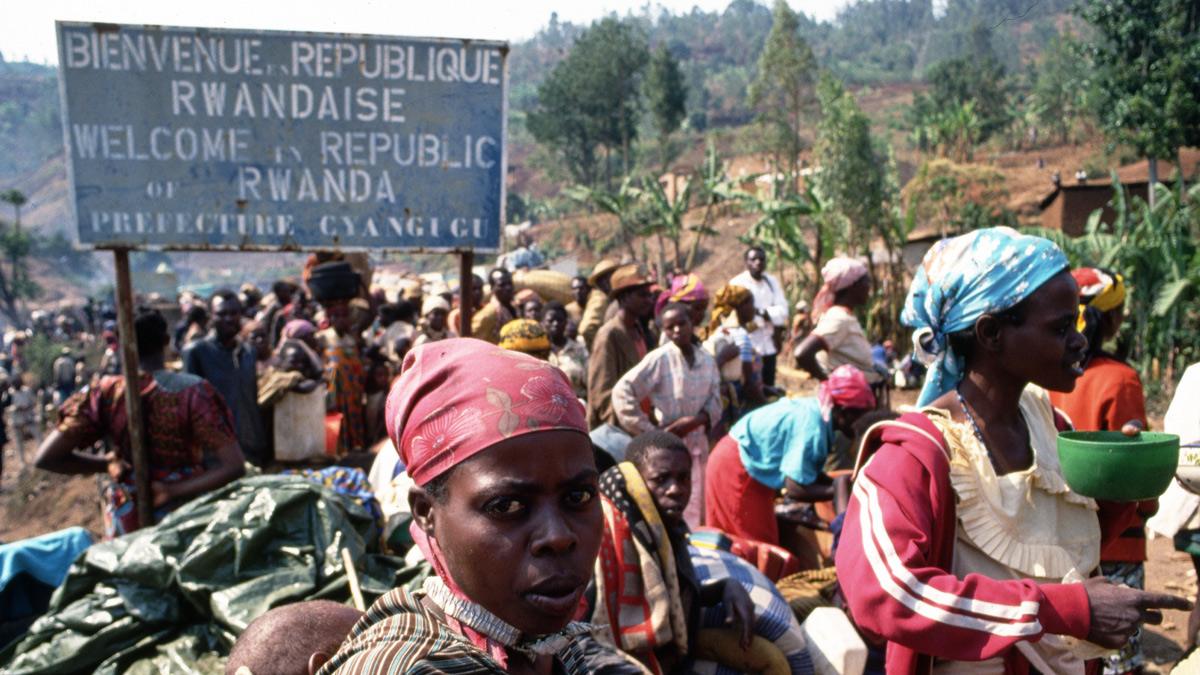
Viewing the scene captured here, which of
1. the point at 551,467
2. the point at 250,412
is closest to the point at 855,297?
the point at 250,412

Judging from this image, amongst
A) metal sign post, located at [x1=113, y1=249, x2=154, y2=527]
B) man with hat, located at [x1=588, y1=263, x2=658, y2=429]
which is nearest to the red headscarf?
metal sign post, located at [x1=113, y1=249, x2=154, y2=527]

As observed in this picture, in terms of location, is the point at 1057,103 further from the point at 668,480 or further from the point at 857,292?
the point at 668,480

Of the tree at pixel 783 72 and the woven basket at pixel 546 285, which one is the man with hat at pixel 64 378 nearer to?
the woven basket at pixel 546 285

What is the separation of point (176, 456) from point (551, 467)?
2.94 metres

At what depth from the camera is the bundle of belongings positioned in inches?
113

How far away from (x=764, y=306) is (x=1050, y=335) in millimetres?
6776

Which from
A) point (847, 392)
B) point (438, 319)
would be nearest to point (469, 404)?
point (847, 392)

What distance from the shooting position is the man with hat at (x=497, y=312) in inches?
331

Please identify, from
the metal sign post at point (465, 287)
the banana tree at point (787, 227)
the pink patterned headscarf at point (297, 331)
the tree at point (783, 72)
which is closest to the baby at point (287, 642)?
the metal sign post at point (465, 287)

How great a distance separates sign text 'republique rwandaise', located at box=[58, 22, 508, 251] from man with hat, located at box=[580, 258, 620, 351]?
14.7ft

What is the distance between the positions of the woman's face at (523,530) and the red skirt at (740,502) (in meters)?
3.15

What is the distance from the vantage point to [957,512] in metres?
1.83

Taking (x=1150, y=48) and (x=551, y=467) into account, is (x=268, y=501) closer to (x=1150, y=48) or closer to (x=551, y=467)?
(x=551, y=467)

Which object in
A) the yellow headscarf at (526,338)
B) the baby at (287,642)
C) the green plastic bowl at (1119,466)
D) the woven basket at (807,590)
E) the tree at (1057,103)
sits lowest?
the woven basket at (807,590)
